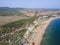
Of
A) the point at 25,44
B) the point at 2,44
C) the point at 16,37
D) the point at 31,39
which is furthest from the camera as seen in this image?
the point at 31,39

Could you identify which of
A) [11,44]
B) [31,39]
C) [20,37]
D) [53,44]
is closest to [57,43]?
[53,44]

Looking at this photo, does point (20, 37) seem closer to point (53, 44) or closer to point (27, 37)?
point (27, 37)

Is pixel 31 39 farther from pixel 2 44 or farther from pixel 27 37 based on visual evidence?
pixel 2 44

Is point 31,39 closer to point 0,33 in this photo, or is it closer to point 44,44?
point 44,44

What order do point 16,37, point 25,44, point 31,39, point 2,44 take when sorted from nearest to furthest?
point 2,44, point 25,44, point 16,37, point 31,39

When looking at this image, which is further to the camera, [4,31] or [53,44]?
[4,31]

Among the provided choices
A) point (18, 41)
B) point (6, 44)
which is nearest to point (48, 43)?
point (18, 41)

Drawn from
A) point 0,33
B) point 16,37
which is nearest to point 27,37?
point 16,37

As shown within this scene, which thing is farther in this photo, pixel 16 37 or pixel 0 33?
pixel 0 33
